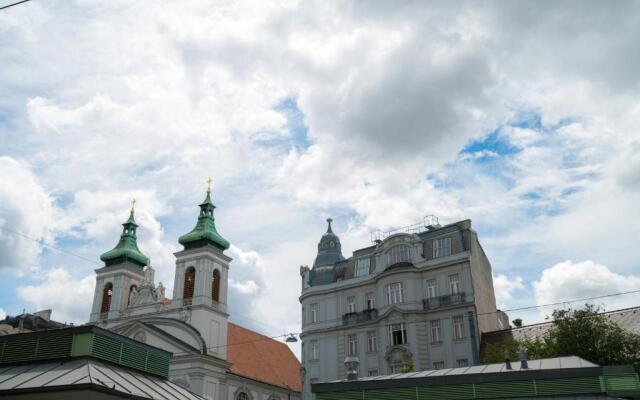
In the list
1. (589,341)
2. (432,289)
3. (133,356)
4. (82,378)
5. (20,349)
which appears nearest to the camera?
(82,378)

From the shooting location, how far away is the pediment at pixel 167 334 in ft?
163

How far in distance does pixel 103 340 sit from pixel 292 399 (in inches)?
1750

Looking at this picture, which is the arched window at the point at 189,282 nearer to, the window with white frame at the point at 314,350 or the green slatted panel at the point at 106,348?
the window with white frame at the point at 314,350

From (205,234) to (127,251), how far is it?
9.60m

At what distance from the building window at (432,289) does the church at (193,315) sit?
1918cm

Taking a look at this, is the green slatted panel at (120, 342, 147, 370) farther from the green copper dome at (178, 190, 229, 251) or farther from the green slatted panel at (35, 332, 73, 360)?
the green copper dome at (178, 190, 229, 251)

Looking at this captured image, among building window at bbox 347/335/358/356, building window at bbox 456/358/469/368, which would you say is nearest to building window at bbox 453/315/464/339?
building window at bbox 456/358/469/368

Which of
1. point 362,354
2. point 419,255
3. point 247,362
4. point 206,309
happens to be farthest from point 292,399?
point 419,255

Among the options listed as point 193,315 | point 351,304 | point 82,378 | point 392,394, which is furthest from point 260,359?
point 82,378

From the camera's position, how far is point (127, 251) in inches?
2303

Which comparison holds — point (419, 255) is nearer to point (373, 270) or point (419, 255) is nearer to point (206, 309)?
point (373, 270)

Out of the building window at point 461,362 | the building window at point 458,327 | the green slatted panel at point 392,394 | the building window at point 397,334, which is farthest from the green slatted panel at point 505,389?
the building window at point 397,334

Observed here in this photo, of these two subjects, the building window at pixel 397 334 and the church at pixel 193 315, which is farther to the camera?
the church at pixel 193 315

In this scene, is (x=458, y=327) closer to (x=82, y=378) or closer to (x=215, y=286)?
(x=215, y=286)
